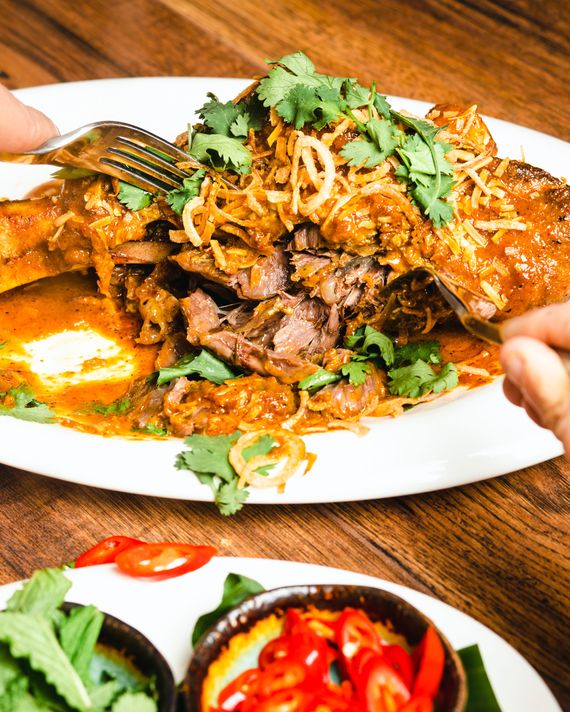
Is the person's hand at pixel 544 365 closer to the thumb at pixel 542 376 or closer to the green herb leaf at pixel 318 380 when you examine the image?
the thumb at pixel 542 376

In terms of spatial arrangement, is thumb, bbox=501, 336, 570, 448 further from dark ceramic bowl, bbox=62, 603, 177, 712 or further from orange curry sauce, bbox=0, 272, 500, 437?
orange curry sauce, bbox=0, 272, 500, 437

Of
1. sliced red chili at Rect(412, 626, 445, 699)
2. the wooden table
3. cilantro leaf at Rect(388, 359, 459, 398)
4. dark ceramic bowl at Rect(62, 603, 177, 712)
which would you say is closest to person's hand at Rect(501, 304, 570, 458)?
sliced red chili at Rect(412, 626, 445, 699)

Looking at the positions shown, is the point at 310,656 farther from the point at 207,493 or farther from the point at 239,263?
the point at 239,263

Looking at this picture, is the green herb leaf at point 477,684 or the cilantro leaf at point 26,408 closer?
the green herb leaf at point 477,684

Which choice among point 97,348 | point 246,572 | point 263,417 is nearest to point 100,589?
point 246,572

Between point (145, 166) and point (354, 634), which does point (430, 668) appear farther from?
point (145, 166)

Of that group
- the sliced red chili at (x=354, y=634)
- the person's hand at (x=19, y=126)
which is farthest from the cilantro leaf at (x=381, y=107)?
the sliced red chili at (x=354, y=634)

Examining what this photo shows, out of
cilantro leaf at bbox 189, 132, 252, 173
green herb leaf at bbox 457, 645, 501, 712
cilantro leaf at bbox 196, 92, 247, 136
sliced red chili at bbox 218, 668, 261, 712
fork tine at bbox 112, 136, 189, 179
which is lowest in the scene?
sliced red chili at bbox 218, 668, 261, 712
